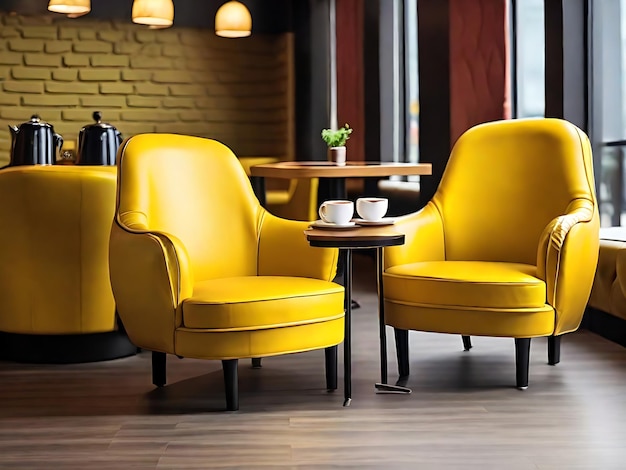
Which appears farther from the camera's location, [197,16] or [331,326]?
[197,16]

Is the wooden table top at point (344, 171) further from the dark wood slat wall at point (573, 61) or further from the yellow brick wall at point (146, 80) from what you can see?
the yellow brick wall at point (146, 80)

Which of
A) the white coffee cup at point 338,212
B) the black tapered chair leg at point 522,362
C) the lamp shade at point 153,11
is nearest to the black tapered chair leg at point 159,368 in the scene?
the white coffee cup at point 338,212

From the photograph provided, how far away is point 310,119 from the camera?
8.72m

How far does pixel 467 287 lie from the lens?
3340 millimetres

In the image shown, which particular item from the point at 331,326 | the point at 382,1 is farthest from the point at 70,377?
the point at 382,1

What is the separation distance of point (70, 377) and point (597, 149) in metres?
2.78

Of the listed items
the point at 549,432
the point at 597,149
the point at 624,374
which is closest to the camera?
the point at 549,432

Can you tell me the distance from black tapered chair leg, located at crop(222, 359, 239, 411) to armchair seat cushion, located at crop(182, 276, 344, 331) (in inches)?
5.5

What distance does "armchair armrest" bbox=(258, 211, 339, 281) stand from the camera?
11.4ft

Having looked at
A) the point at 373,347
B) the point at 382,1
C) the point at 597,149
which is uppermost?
the point at 382,1

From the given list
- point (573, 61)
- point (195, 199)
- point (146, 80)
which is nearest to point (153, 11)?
point (146, 80)

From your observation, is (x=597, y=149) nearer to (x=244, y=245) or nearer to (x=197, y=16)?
(x=244, y=245)

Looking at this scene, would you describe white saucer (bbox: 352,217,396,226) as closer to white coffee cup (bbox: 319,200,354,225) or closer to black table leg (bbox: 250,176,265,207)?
white coffee cup (bbox: 319,200,354,225)

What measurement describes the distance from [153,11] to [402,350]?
3.66 m
